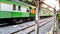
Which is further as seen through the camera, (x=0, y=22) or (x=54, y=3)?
(x=0, y=22)

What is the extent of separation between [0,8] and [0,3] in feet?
1.04

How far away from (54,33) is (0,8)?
6079 millimetres

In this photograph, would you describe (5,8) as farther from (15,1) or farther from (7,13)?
(15,1)

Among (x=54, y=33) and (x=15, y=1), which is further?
(x=15, y=1)

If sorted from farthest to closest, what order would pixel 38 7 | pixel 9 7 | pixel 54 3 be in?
pixel 9 7 → pixel 54 3 → pixel 38 7

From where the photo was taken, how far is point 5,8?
1170 centimetres

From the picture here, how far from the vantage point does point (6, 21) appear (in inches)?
495

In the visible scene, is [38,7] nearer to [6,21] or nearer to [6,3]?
[6,3]

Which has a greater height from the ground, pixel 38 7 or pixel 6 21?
pixel 38 7

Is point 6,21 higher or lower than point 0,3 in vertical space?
lower

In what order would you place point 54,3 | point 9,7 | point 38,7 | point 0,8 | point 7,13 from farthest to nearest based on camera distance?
point 9,7
point 7,13
point 0,8
point 54,3
point 38,7

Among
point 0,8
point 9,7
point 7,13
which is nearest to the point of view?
point 0,8

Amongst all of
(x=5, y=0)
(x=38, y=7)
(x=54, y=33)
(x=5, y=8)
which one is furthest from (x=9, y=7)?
(x=38, y=7)

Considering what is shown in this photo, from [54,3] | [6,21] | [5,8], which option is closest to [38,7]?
[54,3]
